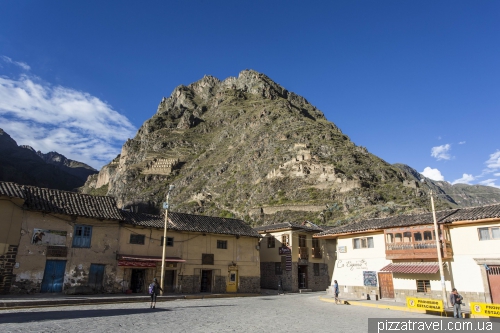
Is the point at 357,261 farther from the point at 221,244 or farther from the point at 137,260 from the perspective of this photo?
the point at 137,260

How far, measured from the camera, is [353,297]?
92.0 feet

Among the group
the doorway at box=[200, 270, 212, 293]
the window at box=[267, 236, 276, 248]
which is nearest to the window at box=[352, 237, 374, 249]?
the window at box=[267, 236, 276, 248]

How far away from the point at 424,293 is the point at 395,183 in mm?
69234

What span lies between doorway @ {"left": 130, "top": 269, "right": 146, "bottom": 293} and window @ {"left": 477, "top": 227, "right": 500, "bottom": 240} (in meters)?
24.9

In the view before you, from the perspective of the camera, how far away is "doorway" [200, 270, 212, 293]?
103 feet

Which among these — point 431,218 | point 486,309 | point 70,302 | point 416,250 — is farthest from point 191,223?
point 486,309

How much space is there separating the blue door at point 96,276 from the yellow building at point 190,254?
135 cm

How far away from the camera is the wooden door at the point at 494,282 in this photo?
20969 mm

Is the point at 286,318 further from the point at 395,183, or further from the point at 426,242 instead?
the point at 395,183

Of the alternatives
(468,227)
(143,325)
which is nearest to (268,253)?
(468,227)

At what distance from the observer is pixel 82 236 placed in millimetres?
25703

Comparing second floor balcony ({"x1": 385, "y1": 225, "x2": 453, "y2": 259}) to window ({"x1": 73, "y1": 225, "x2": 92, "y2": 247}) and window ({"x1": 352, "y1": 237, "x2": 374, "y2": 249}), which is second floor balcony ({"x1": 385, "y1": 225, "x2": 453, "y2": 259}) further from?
window ({"x1": 73, "y1": 225, "x2": 92, "y2": 247})

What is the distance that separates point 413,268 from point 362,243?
18.2 ft

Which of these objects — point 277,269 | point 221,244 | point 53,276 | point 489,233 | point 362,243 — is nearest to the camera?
point 489,233
